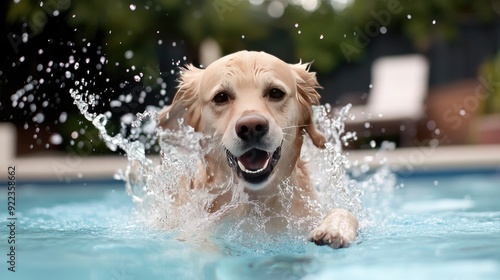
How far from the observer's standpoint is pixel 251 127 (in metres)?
3.26

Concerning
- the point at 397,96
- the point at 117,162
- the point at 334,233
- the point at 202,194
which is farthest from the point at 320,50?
the point at 334,233

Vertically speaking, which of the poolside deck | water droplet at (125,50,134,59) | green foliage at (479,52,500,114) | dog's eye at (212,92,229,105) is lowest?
dog's eye at (212,92,229,105)

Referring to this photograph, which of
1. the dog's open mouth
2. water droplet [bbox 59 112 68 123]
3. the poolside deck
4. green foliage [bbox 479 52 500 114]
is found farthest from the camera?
green foliage [bbox 479 52 500 114]

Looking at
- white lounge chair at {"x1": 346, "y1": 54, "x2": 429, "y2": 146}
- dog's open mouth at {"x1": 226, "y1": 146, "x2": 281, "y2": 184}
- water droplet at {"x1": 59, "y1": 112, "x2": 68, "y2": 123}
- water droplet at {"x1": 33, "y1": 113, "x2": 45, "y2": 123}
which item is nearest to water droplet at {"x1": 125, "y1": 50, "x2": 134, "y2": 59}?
water droplet at {"x1": 59, "y1": 112, "x2": 68, "y2": 123}

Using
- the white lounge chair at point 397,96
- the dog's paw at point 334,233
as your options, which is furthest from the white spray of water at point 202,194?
the white lounge chair at point 397,96

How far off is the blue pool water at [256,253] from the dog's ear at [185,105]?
2.06ft

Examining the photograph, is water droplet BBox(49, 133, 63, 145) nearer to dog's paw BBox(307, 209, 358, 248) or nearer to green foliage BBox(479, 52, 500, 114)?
green foliage BBox(479, 52, 500, 114)

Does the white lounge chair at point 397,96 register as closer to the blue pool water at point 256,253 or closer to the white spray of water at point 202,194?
the white spray of water at point 202,194

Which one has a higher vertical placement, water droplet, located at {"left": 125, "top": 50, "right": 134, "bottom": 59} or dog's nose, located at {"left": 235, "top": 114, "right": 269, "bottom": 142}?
water droplet, located at {"left": 125, "top": 50, "right": 134, "bottom": 59}

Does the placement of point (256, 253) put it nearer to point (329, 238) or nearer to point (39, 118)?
point (329, 238)

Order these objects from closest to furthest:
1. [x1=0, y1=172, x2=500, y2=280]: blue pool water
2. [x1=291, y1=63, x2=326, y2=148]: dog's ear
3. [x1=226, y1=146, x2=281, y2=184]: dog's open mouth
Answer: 1. [x1=0, y1=172, x2=500, y2=280]: blue pool water
2. [x1=226, y1=146, x2=281, y2=184]: dog's open mouth
3. [x1=291, y1=63, x2=326, y2=148]: dog's ear

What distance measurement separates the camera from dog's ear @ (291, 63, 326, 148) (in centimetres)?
392

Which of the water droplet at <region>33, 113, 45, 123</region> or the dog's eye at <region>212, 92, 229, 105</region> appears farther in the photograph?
the water droplet at <region>33, 113, 45, 123</region>

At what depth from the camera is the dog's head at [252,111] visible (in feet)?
11.0
